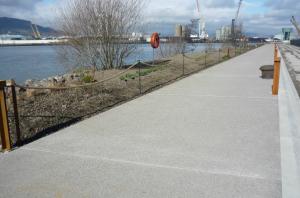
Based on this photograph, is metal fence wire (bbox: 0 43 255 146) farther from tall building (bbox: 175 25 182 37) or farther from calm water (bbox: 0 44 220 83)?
tall building (bbox: 175 25 182 37)

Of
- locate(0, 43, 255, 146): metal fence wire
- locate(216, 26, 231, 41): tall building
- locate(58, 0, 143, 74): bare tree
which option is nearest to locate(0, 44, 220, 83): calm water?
locate(58, 0, 143, 74): bare tree

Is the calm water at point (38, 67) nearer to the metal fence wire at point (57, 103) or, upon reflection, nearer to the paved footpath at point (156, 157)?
the metal fence wire at point (57, 103)

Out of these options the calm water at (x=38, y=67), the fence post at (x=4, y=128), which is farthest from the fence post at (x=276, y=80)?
the calm water at (x=38, y=67)

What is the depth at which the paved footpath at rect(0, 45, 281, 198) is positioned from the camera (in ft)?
13.0

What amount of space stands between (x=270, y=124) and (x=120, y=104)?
3.97 m

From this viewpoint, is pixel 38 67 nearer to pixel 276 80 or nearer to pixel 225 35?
pixel 276 80

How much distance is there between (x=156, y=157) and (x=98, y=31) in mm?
11871

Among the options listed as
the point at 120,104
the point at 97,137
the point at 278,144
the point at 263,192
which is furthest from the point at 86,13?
the point at 263,192

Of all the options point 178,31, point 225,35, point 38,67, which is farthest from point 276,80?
point 225,35

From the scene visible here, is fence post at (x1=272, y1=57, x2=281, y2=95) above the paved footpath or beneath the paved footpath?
above

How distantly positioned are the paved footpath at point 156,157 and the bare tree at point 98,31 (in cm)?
851

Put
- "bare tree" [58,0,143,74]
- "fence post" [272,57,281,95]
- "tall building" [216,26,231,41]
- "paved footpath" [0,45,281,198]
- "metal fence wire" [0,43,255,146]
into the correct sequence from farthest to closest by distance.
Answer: "tall building" [216,26,231,41], "bare tree" [58,0,143,74], "fence post" [272,57,281,95], "metal fence wire" [0,43,255,146], "paved footpath" [0,45,281,198]

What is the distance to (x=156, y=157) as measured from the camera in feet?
16.3

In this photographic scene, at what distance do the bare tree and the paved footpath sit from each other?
335 inches
